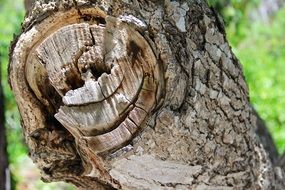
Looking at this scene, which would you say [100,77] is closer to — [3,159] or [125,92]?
[125,92]

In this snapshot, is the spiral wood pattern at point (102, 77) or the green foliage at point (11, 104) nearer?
the spiral wood pattern at point (102, 77)

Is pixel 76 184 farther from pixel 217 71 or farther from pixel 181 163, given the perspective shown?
pixel 217 71

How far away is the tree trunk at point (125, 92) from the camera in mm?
1475

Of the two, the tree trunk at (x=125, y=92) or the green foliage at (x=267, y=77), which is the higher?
the green foliage at (x=267, y=77)

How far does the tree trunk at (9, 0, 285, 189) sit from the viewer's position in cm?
147

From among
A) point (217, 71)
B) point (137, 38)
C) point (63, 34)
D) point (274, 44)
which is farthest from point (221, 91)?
point (274, 44)

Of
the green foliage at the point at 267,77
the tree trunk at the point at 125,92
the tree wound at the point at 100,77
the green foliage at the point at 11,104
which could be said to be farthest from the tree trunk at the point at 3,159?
the green foliage at the point at 267,77

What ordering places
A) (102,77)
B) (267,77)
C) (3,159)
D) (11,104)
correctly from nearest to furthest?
(102,77) < (3,159) < (11,104) < (267,77)

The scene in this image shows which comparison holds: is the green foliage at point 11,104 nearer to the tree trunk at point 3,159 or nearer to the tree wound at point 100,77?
the tree trunk at point 3,159

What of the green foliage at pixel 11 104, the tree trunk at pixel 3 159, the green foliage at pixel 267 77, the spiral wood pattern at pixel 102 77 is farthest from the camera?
the green foliage at pixel 267 77

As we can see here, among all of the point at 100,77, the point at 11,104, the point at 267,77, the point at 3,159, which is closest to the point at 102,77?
the point at 100,77

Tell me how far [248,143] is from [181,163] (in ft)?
1.08

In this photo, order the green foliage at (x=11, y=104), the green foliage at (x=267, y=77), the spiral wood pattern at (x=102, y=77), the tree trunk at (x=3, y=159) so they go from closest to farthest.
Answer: the spiral wood pattern at (x=102, y=77)
the tree trunk at (x=3, y=159)
the green foliage at (x=11, y=104)
the green foliage at (x=267, y=77)

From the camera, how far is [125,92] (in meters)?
1.48
